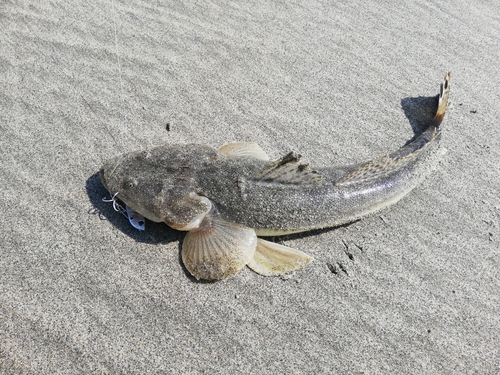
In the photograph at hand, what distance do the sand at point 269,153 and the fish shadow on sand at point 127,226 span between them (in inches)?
0.7

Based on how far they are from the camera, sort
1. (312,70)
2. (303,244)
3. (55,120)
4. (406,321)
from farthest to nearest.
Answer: (312,70), (55,120), (303,244), (406,321)

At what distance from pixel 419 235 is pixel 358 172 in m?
1.01

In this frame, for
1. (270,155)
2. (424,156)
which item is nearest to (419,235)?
(424,156)

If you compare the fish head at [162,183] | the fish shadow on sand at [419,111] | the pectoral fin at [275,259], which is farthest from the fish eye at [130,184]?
the fish shadow on sand at [419,111]

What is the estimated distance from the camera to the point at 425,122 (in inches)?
213

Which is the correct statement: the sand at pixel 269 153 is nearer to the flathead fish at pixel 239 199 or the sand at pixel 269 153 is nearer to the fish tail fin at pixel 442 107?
the flathead fish at pixel 239 199

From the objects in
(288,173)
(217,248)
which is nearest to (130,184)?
(217,248)

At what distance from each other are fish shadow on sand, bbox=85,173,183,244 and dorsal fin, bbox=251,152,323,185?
0.93 metres

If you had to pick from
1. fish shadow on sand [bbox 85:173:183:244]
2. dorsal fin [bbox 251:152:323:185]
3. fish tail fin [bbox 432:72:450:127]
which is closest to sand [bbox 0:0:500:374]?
fish shadow on sand [bbox 85:173:183:244]

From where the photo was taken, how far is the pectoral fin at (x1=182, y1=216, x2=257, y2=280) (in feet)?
11.8

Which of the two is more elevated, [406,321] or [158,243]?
[406,321]

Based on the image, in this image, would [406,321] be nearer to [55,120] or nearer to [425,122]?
[425,122]

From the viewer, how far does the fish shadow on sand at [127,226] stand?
12.6ft

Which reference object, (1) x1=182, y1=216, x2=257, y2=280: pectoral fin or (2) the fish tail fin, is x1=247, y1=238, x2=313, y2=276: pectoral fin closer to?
(1) x1=182, y1=216, x2=257, y2=280: pectoral fin
